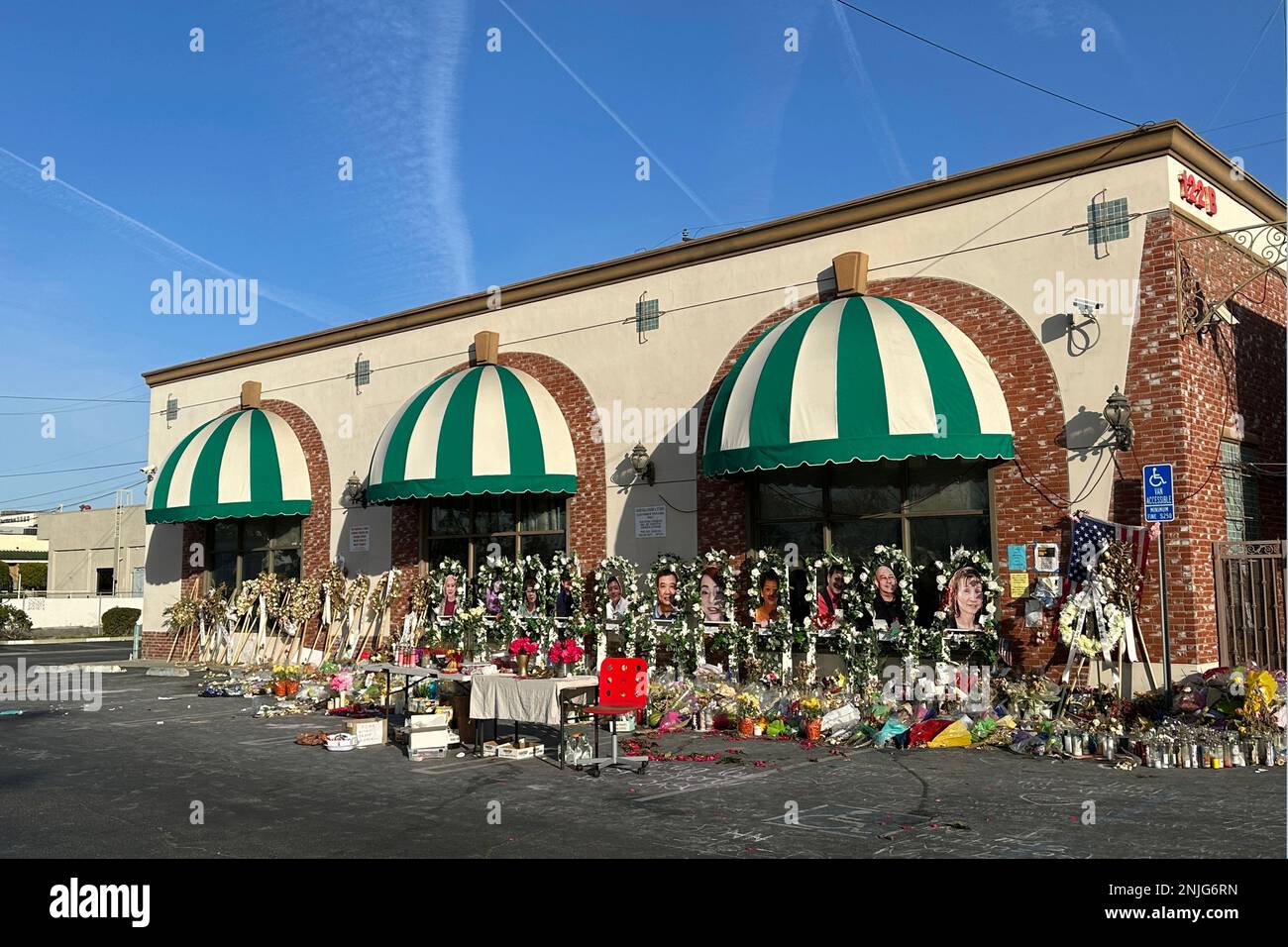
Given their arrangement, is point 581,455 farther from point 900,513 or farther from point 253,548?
point 253,548

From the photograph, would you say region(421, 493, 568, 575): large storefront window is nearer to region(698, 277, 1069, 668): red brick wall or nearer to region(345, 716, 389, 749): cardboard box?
region(345, 716, 389, 749): cardboard box

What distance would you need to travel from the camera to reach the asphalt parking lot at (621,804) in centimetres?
795

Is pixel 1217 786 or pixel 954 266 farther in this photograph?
pixel 954 266

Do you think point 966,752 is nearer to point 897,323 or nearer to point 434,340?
point 897,323

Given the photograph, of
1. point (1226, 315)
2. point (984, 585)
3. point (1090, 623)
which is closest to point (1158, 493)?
point (1090, 623)

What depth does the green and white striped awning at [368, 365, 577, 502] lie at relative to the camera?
1820 centimetres

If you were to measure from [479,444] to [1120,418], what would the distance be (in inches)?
385

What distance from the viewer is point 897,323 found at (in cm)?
1441

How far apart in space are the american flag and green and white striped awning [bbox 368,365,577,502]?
327 inches

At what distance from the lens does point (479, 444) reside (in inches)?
719

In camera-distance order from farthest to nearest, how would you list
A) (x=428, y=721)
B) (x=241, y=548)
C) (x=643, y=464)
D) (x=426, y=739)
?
1. (x=241, y=548)
2. (x=643, y=464)
3. (x=428, y=721)
4. (x=426, y=739)

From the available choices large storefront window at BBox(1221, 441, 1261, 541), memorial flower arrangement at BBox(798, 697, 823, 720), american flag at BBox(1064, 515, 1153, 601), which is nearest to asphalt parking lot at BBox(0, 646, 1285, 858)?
memorial flower arrangement at BBox(798, 697, 823, 720)

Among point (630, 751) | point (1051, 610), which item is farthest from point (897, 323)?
point (630, 751)
